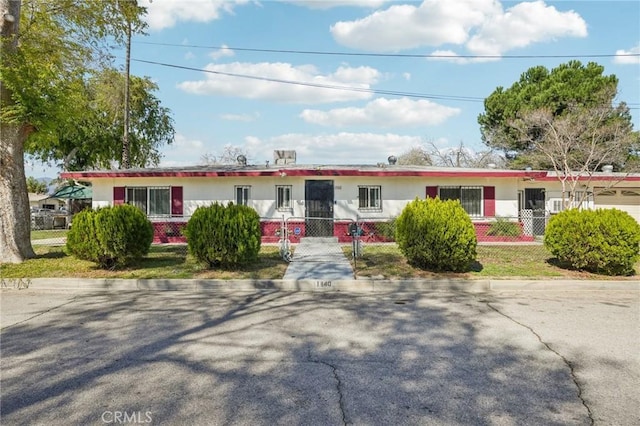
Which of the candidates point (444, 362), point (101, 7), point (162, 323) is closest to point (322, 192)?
point (101, 7)

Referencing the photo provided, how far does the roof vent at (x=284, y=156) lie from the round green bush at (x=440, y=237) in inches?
374

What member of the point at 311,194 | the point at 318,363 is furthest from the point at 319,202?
the point at 318,363

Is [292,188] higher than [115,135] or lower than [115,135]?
lower

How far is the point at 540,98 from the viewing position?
2431cm

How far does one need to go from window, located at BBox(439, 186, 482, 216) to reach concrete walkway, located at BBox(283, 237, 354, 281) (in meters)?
5.03

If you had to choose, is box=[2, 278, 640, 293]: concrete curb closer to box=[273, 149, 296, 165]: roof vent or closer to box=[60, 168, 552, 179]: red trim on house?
box=[60, 168, 552, 179]: red trim on house

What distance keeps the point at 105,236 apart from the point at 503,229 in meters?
13.0

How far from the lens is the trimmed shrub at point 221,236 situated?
8635 millimetres

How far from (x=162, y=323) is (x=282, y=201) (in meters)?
9.95

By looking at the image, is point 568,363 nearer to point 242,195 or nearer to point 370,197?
point 370,197

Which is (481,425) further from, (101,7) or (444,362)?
(101,7)

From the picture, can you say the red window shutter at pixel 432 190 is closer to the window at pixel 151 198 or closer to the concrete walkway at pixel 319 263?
the concrete walkway at pixel 319 263

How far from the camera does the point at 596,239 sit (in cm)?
854

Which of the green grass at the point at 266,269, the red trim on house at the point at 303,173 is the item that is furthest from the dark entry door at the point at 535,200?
the green grass at the point at 266,269
